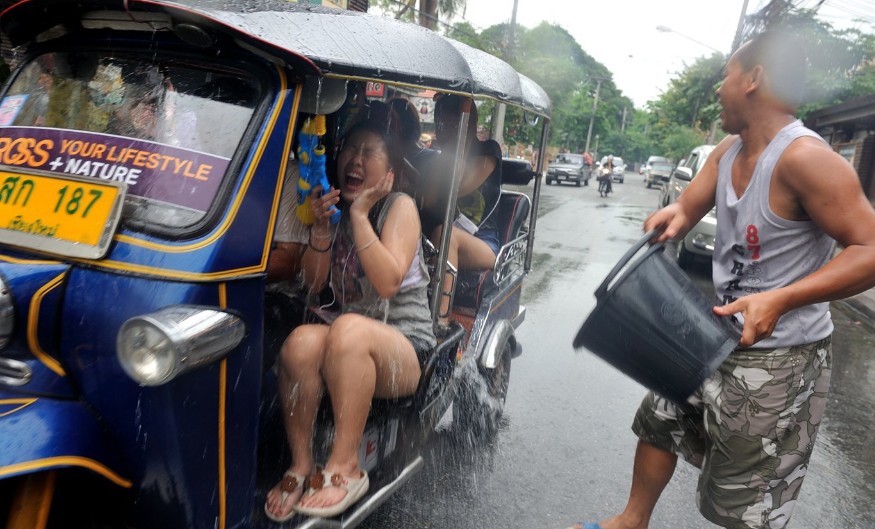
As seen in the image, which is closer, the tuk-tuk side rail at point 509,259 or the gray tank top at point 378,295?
the gray tank top at point 378,295

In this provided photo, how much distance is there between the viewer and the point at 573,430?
13.2 feet

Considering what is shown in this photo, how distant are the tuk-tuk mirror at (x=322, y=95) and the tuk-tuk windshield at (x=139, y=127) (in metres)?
0.19

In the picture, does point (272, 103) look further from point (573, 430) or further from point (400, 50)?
point (573, 430)

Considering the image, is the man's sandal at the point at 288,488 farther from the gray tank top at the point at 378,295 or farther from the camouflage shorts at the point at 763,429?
the camouflage shorts at the point at 763,429

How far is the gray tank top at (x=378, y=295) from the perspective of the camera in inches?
102

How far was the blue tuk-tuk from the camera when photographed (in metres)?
1.65

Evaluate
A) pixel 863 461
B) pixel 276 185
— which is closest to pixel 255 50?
pixel 276 185

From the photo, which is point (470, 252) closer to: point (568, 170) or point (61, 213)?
point (61, 213)

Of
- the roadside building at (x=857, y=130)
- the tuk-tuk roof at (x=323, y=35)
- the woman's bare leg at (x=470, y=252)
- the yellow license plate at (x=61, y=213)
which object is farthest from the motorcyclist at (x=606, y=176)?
the yellow license plate at (x=61, y=213)

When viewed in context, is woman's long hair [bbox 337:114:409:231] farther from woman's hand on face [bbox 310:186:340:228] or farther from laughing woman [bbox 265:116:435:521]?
woman's hand on face [bbox 310:186:340:228]

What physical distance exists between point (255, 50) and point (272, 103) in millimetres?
170

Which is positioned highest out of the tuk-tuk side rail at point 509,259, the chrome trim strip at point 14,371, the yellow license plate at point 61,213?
the yellow license plate at point 61,213

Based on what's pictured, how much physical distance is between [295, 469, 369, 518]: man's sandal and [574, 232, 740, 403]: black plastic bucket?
100 cm

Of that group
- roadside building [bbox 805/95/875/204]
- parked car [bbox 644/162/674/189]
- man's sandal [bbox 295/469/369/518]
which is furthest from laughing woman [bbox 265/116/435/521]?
parked car [bbox 644/162/674/189]
